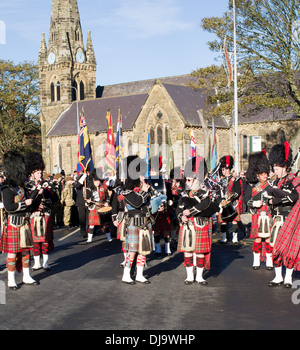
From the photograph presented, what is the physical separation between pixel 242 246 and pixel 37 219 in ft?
18.2

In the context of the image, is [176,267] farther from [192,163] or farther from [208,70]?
[208,70]

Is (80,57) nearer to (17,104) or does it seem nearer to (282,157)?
(17,104)

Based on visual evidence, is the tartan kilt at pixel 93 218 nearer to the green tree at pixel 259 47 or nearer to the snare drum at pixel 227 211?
the snare drum at pixel 227 211

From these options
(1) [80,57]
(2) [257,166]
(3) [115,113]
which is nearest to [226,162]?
(2) [257,166]

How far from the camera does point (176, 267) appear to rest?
10422 millimetres

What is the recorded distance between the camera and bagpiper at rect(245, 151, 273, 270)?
381 inches

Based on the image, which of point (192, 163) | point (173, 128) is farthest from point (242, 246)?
point (173, 128)

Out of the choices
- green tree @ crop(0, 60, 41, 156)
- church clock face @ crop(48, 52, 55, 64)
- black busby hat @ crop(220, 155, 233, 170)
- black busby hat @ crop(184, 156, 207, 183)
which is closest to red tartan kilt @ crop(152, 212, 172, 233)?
black busby hat @ crop(220, 155, 233, 170)

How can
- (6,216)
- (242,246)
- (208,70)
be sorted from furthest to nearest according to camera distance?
(208,70) → (242,246) → (6,216)

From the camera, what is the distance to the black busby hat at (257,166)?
10.0 metres

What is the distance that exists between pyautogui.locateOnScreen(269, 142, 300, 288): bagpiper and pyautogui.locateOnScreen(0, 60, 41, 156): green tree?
5365 cm

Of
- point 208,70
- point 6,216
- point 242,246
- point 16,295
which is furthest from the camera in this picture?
point 208,70

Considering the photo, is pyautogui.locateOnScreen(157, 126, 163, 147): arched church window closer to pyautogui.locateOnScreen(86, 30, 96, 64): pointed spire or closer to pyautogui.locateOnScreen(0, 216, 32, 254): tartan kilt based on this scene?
pyautogui.locateOnScreen(86, 30, 96, 64): pointed spire

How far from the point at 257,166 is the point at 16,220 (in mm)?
4694
